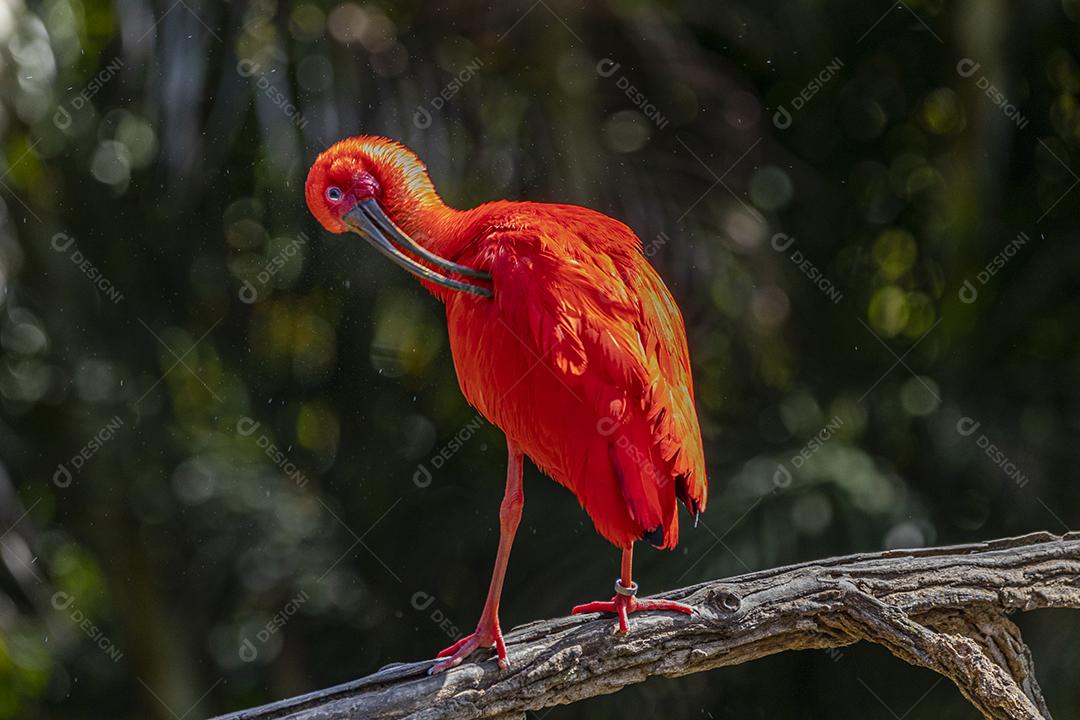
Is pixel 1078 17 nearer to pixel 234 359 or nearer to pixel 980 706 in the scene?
pixel 980 706

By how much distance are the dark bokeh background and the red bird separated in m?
1.57

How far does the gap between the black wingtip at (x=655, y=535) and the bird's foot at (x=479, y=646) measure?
393 millimetres

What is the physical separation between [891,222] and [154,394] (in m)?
3.23

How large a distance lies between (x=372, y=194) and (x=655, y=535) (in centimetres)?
111

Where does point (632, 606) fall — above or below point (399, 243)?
below

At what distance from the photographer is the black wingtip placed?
2609 mm

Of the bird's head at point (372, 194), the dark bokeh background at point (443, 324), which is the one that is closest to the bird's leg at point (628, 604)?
the bird's head at point (372, 194)

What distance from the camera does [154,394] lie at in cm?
485

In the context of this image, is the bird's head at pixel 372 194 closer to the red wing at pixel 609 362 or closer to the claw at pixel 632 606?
the red wing at pixel 609 362

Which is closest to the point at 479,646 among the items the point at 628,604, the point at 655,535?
the point at 628,604

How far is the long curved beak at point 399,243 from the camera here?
2723mm

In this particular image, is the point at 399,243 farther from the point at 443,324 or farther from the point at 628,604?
the point at 443,324

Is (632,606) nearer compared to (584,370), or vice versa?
(584,370)

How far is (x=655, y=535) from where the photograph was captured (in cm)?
261
